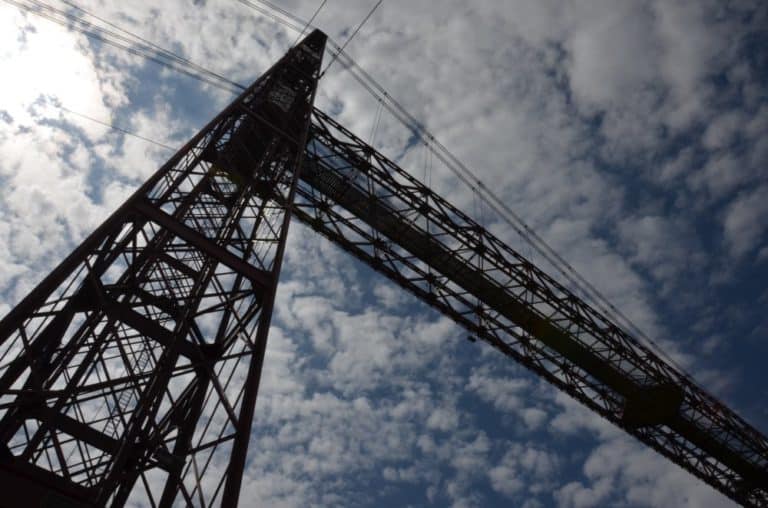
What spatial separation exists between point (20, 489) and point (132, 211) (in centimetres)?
377

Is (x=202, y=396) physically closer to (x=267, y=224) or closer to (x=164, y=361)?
(x=164, y=361)

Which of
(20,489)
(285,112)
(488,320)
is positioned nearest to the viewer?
(20,489)

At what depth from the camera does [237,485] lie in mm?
5406

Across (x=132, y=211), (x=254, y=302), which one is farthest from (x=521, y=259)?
(x=132, y=211)

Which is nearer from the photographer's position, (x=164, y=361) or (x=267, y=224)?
(x=164, y=361)

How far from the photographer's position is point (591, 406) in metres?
17.3

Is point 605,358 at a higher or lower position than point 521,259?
lower

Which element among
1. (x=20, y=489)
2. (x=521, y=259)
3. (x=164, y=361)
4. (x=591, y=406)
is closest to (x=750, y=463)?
(x=591, y=406)

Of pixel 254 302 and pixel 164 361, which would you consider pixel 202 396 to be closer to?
pixel 164 361

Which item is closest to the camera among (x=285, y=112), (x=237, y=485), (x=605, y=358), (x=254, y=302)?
(x=237, y=485)

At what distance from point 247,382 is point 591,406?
579 inches

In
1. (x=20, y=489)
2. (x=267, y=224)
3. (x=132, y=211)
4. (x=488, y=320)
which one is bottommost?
(x=20, y=489)

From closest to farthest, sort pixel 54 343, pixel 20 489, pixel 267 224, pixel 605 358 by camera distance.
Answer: pixel 20 489 < pixel 54 343 < pixel 267 224 < pixel 605 358

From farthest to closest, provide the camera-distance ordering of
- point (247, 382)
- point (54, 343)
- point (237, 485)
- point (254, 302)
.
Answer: point (254, 302), point (54, 343), point (247, 382), point (237, 485)
